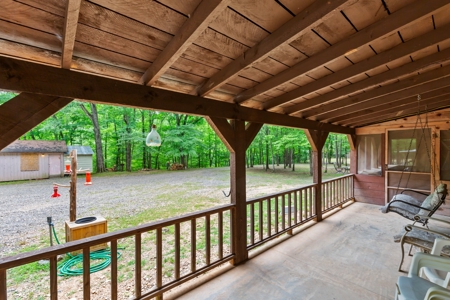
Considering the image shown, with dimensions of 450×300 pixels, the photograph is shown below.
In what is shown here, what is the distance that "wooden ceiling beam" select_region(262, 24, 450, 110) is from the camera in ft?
4.91

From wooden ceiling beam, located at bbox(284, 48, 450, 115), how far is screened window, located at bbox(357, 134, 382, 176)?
3619 millimetres

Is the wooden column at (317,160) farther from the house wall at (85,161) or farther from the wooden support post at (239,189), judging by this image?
the house wall at (85,161)

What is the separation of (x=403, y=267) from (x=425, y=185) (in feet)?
10.2

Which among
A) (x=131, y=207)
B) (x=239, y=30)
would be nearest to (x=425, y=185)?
(x=239, y=30)

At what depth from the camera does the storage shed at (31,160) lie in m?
9.77

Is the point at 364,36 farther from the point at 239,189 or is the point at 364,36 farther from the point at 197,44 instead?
the point at 239,189

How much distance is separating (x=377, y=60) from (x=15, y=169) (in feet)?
46.3

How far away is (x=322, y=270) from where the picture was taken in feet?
8.45

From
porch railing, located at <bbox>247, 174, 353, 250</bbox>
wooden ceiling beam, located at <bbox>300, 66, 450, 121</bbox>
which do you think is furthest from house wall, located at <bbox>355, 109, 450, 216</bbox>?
wooden ceiling beam, located at <bbox>300, 66, 450, 121</bbox>

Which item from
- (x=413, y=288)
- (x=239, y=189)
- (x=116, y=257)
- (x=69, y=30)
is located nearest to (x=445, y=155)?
(x=413, y=288)

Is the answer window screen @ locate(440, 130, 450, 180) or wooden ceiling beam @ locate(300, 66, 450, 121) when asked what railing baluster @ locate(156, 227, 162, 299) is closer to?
wooden ceiling beam @ locate(300, 66, 450, 121)

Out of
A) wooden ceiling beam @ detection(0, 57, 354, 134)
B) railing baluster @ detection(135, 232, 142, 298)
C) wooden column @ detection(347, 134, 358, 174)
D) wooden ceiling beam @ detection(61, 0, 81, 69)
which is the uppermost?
wooden ceiling beam @ detection(61, 0, 81, 69)

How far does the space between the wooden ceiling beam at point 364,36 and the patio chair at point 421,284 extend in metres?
A: 1.66

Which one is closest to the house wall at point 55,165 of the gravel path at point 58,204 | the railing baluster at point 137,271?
the gravel path at point 58,204
